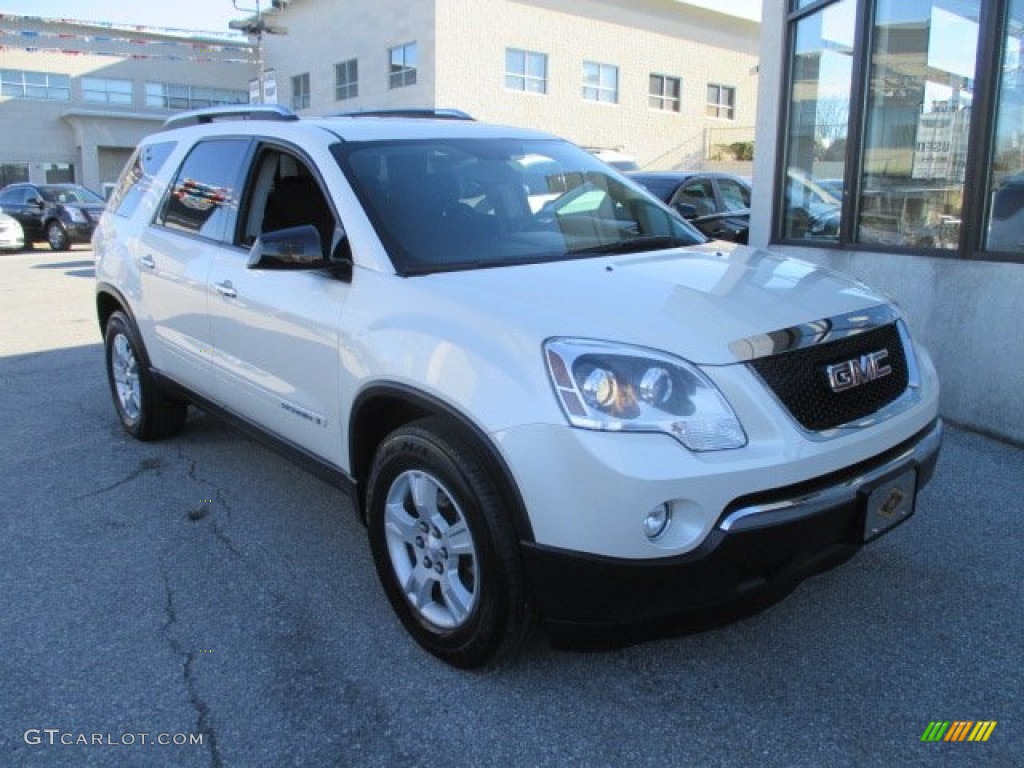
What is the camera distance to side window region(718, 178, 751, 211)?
1139 centimetres

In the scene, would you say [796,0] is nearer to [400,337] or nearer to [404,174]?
[404,174]

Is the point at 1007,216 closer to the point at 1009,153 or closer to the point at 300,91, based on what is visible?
the point at 1009,153

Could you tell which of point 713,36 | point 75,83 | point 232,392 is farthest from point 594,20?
point 232,392

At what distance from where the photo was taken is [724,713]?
266 centimetres

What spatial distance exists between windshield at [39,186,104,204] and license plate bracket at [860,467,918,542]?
23.0 meters

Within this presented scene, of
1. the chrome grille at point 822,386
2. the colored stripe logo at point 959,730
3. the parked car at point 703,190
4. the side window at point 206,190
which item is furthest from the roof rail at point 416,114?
the parked car at point 703,190

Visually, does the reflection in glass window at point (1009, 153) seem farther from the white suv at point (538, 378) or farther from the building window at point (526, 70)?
the building window at point (526, 70)

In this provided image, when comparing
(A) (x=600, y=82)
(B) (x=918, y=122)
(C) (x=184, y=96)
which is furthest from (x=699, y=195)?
(C) (x=184, y=96)

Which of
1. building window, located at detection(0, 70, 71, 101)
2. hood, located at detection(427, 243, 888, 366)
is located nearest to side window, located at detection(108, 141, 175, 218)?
hood, located at detection(427, 243, 888, 366)

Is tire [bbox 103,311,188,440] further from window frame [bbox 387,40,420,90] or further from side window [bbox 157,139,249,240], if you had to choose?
window frame [bbox 387,40,420,90]

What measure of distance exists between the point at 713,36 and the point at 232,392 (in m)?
38.1

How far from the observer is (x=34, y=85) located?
142 ft

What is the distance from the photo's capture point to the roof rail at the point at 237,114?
426 cm

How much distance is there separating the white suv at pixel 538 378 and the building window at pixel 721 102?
3673cm
